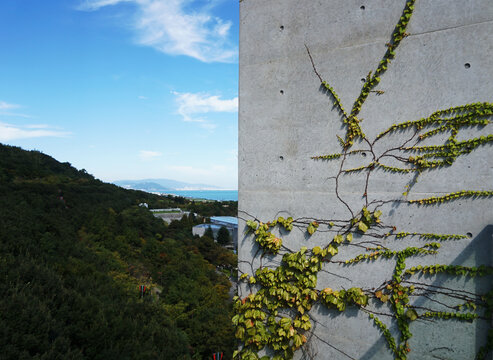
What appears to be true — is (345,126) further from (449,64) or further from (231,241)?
(231,241)

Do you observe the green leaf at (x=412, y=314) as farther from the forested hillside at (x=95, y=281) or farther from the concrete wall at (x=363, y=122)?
the forested hillside at (x=95, y=281)

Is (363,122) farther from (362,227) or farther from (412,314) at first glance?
(412,314)

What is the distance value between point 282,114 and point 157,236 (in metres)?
34.4

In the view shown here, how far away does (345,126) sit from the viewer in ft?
7.58

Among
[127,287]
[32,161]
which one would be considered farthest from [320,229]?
[32,161]

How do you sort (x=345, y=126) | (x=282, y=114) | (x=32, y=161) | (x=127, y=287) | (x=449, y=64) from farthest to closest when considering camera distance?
1. (x=32, y=161)
2. (x=127, y=287)
3. (x=282, y=114)
4. (x=345, y=126)
5. (x=449, y=64)

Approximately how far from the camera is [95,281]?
15992 mm

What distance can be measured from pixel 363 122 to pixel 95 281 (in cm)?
1742

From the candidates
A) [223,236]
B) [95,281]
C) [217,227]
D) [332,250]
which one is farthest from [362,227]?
[217,227]

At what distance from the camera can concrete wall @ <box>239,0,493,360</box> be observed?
77.0 inches

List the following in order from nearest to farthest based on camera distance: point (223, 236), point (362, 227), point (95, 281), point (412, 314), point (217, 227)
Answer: point (412, 314) → point (362, 227) → point (95, 281) → point (223, 236) → point (217, 227)

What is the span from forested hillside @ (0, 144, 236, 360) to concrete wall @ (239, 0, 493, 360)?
27.8 ft

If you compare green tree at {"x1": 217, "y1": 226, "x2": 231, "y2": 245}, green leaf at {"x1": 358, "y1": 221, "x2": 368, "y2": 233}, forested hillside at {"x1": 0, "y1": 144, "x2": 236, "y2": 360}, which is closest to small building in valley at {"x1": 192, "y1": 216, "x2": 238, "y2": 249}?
green tree at {"x1": 217, "y1": 226, "x2": 231, "y2": 245}

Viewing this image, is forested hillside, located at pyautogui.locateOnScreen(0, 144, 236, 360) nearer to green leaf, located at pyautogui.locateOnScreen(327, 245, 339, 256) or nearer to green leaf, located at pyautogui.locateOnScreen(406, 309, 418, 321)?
green leaf, located at pyautogui.locateOnScreen(327, 245, 339, 256)
